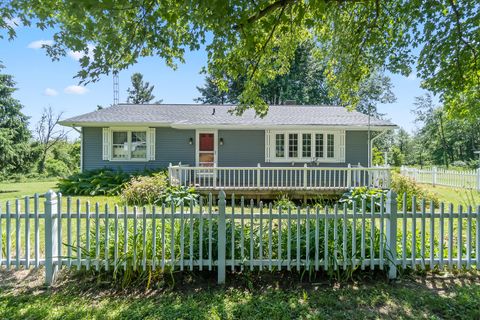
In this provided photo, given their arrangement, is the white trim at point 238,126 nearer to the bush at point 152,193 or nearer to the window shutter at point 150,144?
the window shutter at point 150,144

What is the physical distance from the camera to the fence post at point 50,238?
375 centimetres

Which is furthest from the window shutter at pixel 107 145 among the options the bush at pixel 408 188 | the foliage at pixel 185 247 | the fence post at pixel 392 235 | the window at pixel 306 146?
the fence post at pixel 392 235

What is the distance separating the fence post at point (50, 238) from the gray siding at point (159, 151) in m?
9.06

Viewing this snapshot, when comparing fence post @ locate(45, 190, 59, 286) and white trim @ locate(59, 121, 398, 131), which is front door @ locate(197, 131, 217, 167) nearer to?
white trim @ locate(59, 121, 398, 131)

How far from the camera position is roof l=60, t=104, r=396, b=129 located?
12227 millimetres

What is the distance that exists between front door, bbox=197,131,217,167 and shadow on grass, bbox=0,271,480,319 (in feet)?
29.7

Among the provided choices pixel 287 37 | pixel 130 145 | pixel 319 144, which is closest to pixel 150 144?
pixel 130 145

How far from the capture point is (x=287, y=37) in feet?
21.9

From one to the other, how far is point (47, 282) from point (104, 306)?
1091mm

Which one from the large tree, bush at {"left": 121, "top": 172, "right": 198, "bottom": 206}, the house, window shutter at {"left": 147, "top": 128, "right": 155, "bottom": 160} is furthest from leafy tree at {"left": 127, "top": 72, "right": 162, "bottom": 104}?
the large tree

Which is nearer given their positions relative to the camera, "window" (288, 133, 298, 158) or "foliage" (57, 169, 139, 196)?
"foliage" (57, 169, 139, 196)

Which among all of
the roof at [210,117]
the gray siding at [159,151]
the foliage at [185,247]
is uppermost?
the roof at [210,117]

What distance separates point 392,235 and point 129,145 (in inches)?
454

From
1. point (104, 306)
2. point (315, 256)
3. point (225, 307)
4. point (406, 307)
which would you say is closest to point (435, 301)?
point (406, 307)
